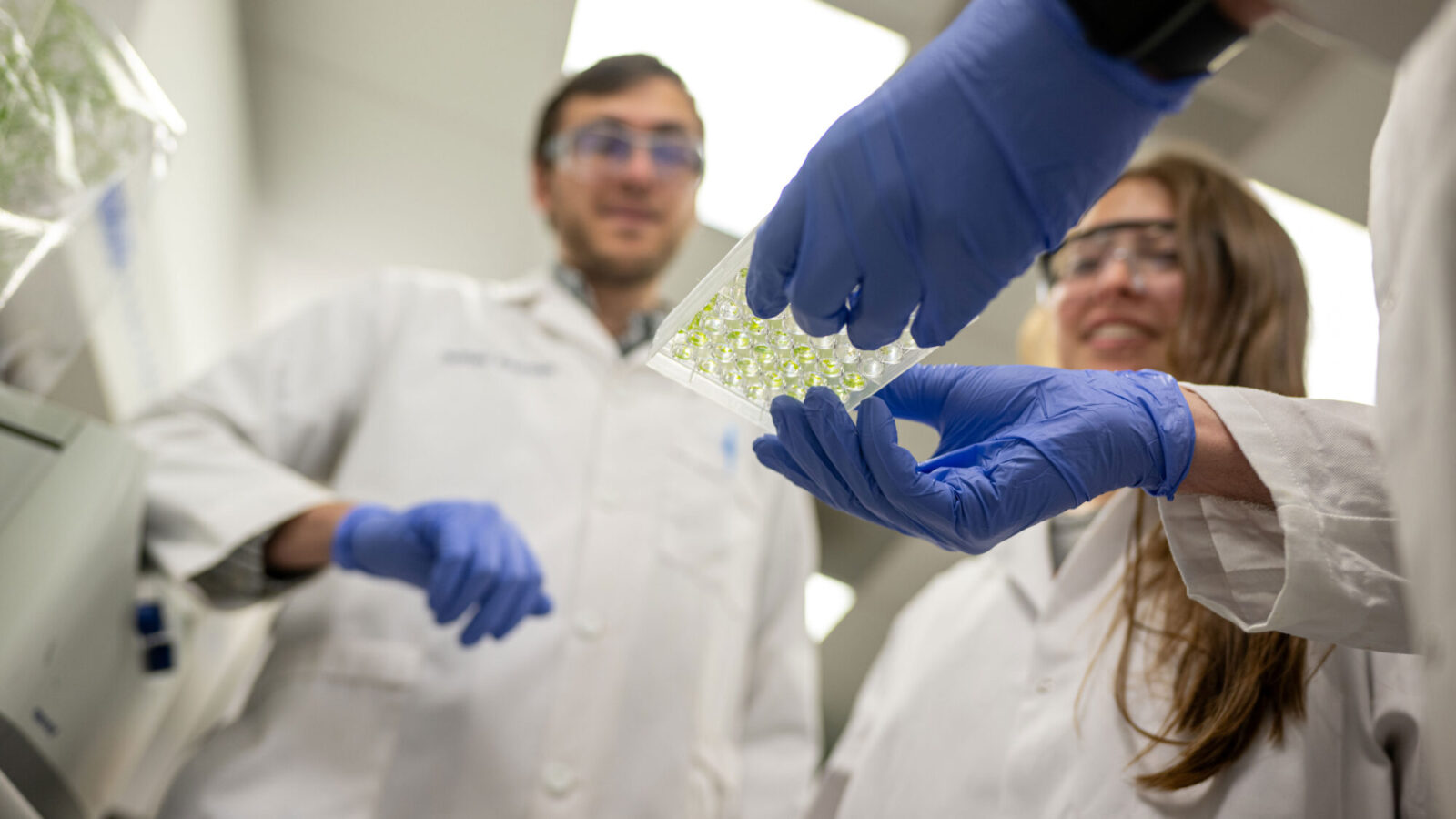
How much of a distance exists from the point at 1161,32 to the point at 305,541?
3.84ft

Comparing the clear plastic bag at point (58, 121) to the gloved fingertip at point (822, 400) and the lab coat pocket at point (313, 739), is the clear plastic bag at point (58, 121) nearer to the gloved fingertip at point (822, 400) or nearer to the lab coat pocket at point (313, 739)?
the lab coat pocket at point (313, 739)

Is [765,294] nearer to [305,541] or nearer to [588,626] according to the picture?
[588,626]

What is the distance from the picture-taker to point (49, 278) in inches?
41.8

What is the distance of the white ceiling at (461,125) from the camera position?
1.90 m

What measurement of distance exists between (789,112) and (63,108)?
1.48 metres

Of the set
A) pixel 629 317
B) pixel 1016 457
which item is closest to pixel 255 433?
pixel 629 317

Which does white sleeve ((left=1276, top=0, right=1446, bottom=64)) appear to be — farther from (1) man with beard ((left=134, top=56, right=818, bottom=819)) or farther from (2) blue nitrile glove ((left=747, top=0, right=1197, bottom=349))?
(1) man with beard ((left=134, top=56, right=818, bottom=819))

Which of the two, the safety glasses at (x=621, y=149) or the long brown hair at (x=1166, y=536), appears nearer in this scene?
the long brown hair at (x=1166, y=536)

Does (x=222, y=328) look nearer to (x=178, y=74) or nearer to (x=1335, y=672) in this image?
(x=178, y=74)

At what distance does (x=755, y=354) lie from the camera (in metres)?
0.78

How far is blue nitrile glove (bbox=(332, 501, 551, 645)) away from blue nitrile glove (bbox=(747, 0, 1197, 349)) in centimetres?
58

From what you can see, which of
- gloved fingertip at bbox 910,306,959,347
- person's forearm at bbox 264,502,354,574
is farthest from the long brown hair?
person's forearm at bbox 264,502,354,574

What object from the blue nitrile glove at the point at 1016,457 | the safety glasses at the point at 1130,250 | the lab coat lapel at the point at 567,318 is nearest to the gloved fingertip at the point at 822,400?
the blue nitrile glove at the point at 1016,457

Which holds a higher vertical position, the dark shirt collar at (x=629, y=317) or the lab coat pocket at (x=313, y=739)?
the dark shirt collar at (x=629, y=317)
